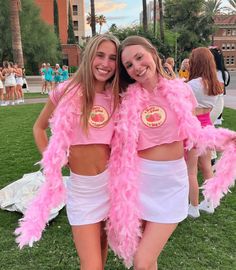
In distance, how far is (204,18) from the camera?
55.3m

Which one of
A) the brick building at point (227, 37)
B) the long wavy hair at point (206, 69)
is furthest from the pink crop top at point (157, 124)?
the brick building at point (227, 37)

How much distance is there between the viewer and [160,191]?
2320mm

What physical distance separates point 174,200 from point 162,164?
22 cm

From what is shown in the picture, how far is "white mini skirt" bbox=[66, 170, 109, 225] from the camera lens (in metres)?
2.27

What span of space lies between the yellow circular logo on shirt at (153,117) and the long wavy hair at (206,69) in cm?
203

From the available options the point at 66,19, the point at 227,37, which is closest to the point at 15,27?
the point at 66,19

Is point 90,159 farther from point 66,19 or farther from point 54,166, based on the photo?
point 66,19

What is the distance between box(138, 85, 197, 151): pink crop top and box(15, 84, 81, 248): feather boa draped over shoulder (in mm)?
396

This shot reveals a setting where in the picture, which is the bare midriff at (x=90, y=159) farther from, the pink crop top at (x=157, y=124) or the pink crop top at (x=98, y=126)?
the pink crop top at (x=157, y=124)

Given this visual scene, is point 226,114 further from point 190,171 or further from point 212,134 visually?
point 212,134

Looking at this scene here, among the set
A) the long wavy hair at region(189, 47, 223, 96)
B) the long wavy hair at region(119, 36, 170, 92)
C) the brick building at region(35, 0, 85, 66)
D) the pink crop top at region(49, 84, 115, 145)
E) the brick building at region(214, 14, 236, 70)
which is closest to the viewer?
the pink crop top at region(49, 84, 115, 145)

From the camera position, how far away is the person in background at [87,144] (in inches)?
89.4

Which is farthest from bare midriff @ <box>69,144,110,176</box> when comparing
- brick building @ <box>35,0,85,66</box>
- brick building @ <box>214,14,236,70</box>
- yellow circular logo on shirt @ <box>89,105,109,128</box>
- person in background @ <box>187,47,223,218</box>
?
brick building @ <box>214,14,236,70</box>

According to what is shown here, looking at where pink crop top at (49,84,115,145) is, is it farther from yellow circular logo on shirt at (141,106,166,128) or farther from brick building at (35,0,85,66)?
brick building at (35,0,85,66)
